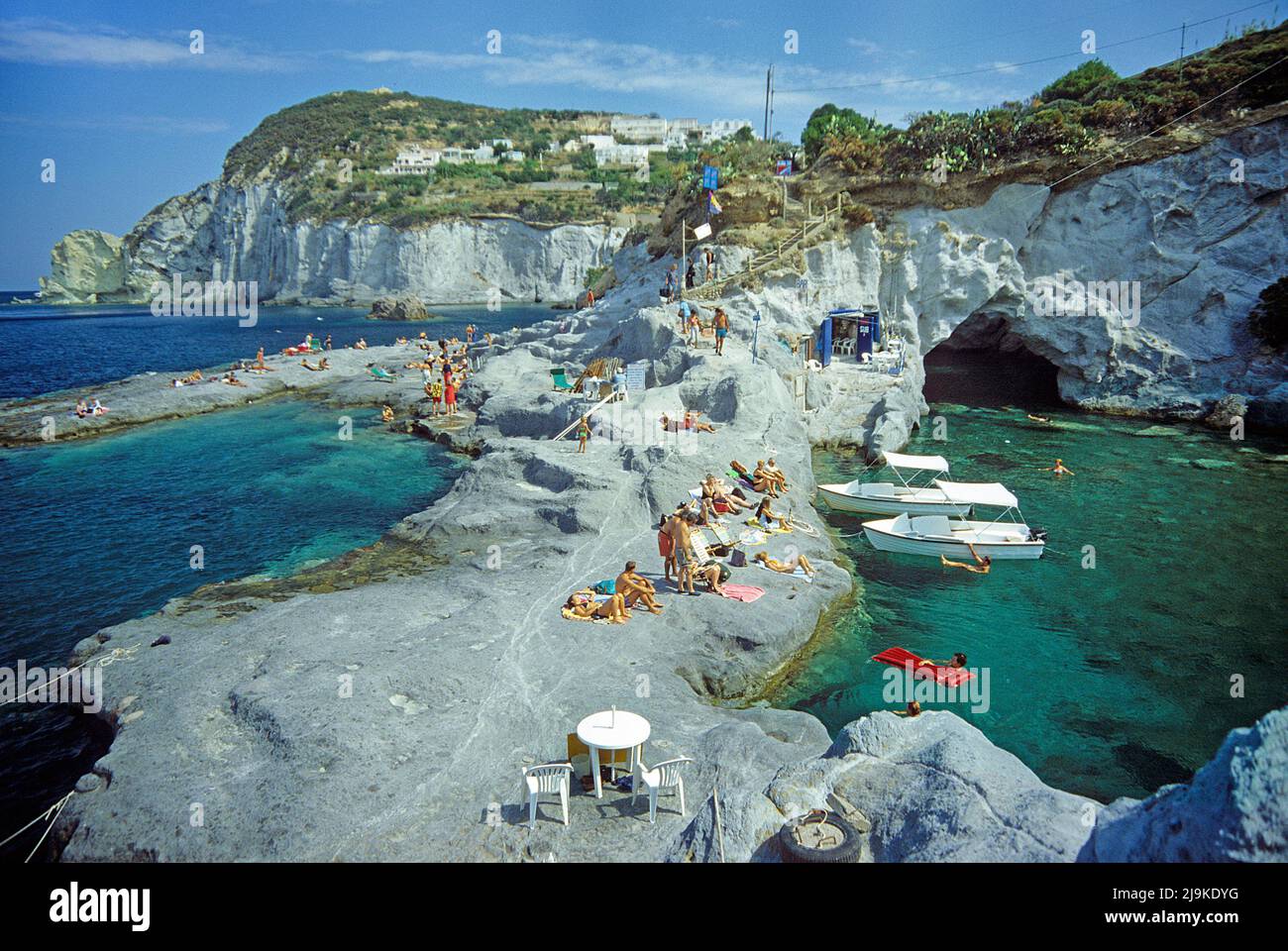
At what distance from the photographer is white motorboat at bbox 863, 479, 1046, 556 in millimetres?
19439

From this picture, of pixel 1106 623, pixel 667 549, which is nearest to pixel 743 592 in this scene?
pixel 667 549

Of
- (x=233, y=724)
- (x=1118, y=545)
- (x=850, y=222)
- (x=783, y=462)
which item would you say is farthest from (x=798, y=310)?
(x=233, y=724)

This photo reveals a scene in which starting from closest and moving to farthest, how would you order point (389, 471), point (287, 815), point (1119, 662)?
1. point (287, 815)
2. point (1119, 662)
3. point (389, 471)

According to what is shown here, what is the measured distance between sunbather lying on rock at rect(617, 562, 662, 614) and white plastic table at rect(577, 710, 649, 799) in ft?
17.4

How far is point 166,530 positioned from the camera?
21.8 meters

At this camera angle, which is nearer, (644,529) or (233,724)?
(233,724)

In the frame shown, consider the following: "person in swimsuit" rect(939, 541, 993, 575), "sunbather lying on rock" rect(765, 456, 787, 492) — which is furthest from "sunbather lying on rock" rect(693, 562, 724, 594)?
"person in swimsuit" rect(939, 541, 993, 575)

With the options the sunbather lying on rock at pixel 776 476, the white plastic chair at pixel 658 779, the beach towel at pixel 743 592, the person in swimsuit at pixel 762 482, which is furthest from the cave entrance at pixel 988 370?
the white plastic chair at pixel 658 779

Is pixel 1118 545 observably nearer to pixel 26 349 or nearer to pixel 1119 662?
pixel 1119 662

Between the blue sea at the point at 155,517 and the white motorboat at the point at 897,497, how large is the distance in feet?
42.8

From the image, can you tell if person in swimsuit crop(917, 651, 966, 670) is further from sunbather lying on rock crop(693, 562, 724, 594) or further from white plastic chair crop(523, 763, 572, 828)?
white plastic chair crop(523, 763, 572, 828)

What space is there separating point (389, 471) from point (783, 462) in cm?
1440

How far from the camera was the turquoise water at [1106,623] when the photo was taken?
12523 millimetres

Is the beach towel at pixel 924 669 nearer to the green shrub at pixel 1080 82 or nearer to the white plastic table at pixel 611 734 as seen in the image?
the white plastic table at pixel 611 734
